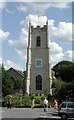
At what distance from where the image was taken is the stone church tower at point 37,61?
96.3 meters

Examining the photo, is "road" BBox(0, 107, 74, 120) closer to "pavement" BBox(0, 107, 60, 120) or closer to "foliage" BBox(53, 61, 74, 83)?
"pavement" BBox(0, 107, 60, 120)

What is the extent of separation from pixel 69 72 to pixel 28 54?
16.6 meters

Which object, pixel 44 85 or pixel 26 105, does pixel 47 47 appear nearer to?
pixel 44 85

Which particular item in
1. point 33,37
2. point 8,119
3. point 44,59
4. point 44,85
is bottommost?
point 8,119

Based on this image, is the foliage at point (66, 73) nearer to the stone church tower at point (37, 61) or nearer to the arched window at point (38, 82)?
the stone church tower at point (37, 61)

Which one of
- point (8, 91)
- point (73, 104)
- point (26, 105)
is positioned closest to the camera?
point (73, 104)

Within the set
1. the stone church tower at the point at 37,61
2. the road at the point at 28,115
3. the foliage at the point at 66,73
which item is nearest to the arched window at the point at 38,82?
the stone church tower at the point at 37,61

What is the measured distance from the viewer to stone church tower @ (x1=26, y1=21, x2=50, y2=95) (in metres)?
96.3

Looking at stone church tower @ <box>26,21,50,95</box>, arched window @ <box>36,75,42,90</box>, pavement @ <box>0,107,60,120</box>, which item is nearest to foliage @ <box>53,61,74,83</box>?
Answer: stone church tower @ <box>26,21,50,95</box>

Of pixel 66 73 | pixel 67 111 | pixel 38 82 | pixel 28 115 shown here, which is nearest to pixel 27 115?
pixel 28 115

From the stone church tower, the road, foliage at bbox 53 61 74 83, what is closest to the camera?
the road

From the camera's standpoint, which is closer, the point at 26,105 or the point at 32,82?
the point at 26,105

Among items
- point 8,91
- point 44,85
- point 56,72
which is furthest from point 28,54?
point 56,72

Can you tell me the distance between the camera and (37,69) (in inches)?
3851
